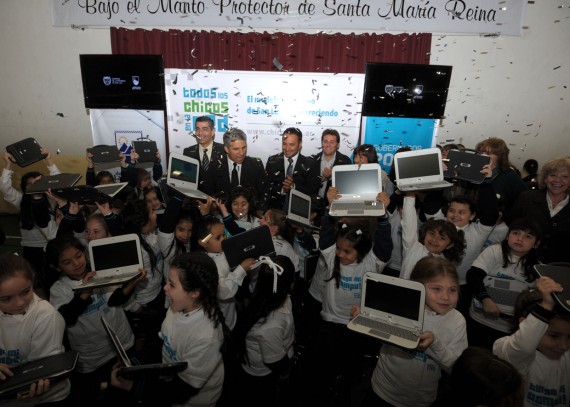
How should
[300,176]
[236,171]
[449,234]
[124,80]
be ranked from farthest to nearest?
[124,80], [300,176], [236,171], [449,234]

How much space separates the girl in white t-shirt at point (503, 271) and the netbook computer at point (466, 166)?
619 mm

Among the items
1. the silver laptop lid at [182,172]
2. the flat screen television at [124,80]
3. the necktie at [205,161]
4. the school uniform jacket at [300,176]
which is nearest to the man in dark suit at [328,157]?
the school uniform jacket at [300,176]

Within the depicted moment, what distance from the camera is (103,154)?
13.8 feet

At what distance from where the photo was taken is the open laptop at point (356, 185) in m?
3.16

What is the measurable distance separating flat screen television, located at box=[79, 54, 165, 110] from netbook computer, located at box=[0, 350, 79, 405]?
15.0 feet

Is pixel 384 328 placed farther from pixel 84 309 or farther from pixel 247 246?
pixel 84 309

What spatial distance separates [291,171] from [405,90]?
87.5 inches

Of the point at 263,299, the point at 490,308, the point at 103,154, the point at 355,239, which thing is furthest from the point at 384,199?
the point at 103,154

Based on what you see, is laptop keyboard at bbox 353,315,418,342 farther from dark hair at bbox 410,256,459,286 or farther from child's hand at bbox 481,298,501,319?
child's hand at bbox 481,298,501,319

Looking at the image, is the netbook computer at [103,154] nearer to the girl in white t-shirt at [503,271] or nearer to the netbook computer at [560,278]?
the girl in white t-shirt at [503,271]

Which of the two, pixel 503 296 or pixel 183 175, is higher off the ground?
pixel 183 175

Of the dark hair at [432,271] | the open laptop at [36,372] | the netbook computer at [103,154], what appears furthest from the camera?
the netbook computer at [103,154]

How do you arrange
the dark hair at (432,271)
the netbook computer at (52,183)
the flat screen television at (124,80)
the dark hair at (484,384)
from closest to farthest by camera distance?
the dark hair at (484,384) → the dark hair at (432,271) → the netbook computer at (52,183) → the flat screen television at (124,80)

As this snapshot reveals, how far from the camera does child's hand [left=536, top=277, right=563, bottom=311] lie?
164cm
